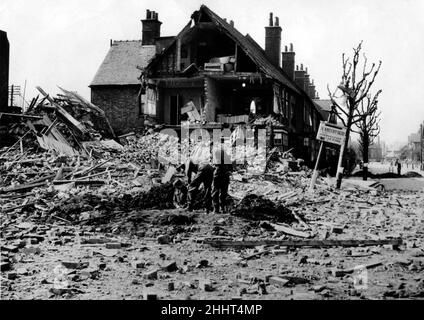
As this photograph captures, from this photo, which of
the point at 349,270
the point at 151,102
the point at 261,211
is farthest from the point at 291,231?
the point at 151,102

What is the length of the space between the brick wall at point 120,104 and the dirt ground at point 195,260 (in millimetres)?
22744

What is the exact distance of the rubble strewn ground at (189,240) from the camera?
668 cm

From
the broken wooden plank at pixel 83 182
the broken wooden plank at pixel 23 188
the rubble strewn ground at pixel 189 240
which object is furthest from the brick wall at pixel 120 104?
the broken wooden plank at pixel 23 188

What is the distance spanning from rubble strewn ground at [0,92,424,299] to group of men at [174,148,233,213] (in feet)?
1.25

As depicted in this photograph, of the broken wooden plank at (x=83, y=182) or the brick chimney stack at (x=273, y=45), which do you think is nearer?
the broken wooden plank at (x=83, y=182)

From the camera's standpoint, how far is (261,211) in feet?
40.5

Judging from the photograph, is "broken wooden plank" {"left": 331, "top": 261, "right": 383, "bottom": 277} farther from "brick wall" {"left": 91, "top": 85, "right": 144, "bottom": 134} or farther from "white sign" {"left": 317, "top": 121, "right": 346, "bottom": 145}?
"brick wall" {"left": 91, "top": 85, "right": 144, "bottom": 134}

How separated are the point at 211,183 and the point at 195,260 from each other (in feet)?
14.9

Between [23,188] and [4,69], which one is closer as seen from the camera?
[23,188]

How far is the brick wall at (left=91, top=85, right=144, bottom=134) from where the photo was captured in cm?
3509

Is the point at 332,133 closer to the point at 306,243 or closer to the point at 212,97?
the point at 306,243

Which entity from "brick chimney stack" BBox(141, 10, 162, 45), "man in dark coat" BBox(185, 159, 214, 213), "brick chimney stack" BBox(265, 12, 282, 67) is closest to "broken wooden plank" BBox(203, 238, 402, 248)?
"man in dark coat" BBox(185, 159, 214, 213)

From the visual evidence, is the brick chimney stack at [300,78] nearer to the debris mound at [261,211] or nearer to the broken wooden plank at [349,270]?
the debris mound at [261,211]
